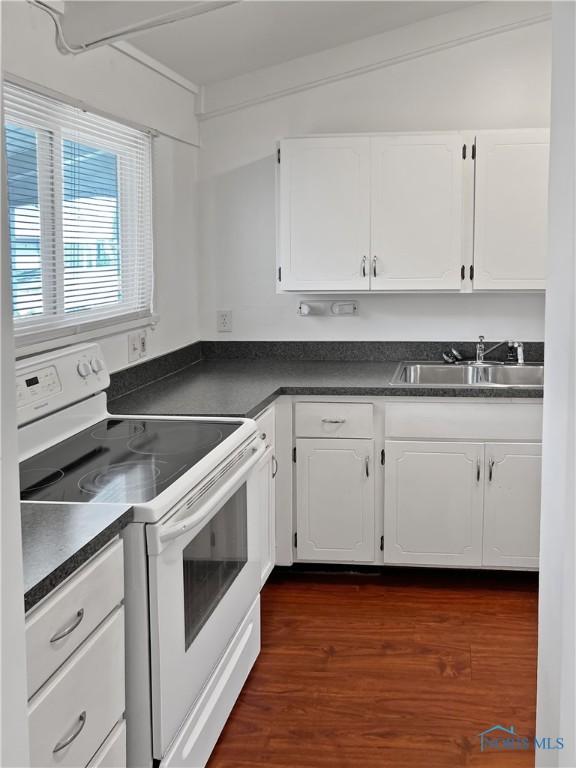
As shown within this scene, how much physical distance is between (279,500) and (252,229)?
55.6 inches

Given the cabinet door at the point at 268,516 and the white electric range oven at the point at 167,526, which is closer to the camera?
the white electric range oven at the point at 167,526

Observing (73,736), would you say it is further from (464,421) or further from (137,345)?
(464,421)

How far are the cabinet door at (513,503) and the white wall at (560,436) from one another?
2875mm

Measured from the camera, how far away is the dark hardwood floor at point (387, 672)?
2477 mm

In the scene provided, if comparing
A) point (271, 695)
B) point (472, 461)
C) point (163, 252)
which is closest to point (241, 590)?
point (271, 695)

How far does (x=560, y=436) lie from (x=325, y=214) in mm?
3309

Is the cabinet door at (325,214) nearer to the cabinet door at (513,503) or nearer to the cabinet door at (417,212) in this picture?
the cabinet door at (417,212)

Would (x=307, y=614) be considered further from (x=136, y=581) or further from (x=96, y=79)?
(x=96, y=79)

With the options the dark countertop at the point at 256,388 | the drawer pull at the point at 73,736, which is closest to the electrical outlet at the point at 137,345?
the dark countertop at the point at 256,388

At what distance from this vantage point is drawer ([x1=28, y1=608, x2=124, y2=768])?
4.82ft

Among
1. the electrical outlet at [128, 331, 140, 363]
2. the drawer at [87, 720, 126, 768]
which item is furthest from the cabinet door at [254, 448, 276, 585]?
the drawer at [87, 720, 126, 768]

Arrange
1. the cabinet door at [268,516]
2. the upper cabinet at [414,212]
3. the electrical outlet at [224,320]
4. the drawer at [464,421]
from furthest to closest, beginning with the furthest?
the electrical outlet at [224,320] → the upper cabinet at [414,212] → the drawer at [464,421] → the cabinet door at [268,516]

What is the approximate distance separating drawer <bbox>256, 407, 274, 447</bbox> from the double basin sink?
735mm

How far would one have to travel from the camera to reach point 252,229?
14.1 feet
